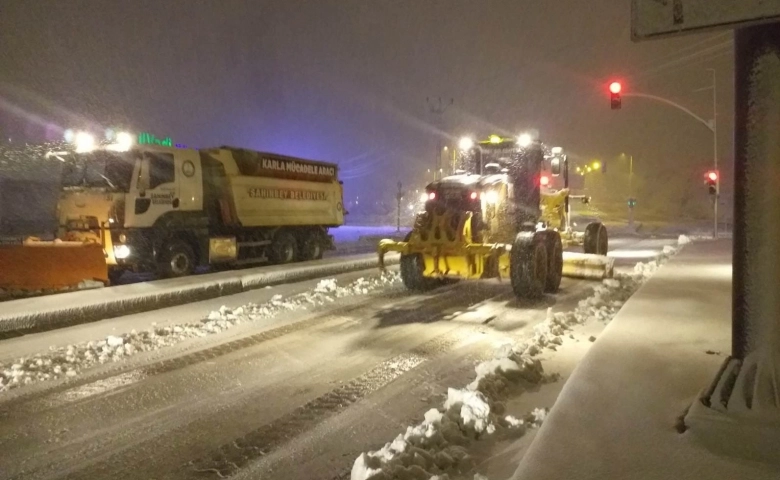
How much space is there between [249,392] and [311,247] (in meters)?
16.0

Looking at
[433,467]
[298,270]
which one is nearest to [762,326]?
[433,467]

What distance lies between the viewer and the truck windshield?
52.8 ft

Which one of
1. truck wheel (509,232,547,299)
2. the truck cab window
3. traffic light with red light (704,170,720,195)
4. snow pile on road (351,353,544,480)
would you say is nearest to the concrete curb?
the truck cab window

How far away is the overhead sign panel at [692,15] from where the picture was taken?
16.3ft

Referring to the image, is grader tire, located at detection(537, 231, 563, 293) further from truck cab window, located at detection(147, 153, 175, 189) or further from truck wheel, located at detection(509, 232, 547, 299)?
truck cab window, located at detection(147, 153, 175, 189)

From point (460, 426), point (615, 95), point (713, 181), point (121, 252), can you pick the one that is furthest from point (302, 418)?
point (713, 181)

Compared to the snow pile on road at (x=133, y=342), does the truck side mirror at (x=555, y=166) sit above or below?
above

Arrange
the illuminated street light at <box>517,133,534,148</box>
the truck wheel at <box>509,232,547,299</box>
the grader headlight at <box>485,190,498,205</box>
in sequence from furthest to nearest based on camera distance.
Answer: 1. the illuminated street light at <box>517,133,534,148</box>
2. the grader headlight at <box>485,190,498,205</box>
3. the truck wheel at <box>509,232,547,299</box>

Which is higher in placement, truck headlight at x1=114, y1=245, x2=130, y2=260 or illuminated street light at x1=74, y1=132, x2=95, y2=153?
illuminated street light at x1=74, y1=132, x2=95, y2=153

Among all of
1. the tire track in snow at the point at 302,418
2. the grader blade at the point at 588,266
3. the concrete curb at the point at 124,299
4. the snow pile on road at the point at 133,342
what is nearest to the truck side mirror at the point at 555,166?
the grader blade at the point at 588,266

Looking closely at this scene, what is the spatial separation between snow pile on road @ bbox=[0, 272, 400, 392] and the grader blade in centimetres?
549

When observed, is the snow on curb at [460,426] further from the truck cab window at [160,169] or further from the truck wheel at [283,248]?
the truck wheel at [283,248]

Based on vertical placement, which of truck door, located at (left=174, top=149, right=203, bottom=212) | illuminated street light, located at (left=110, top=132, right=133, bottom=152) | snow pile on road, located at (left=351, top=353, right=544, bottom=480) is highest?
illuminated street light, located at (left=110, top=132, right=133, bottom=152)

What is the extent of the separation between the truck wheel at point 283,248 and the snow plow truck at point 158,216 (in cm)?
4
